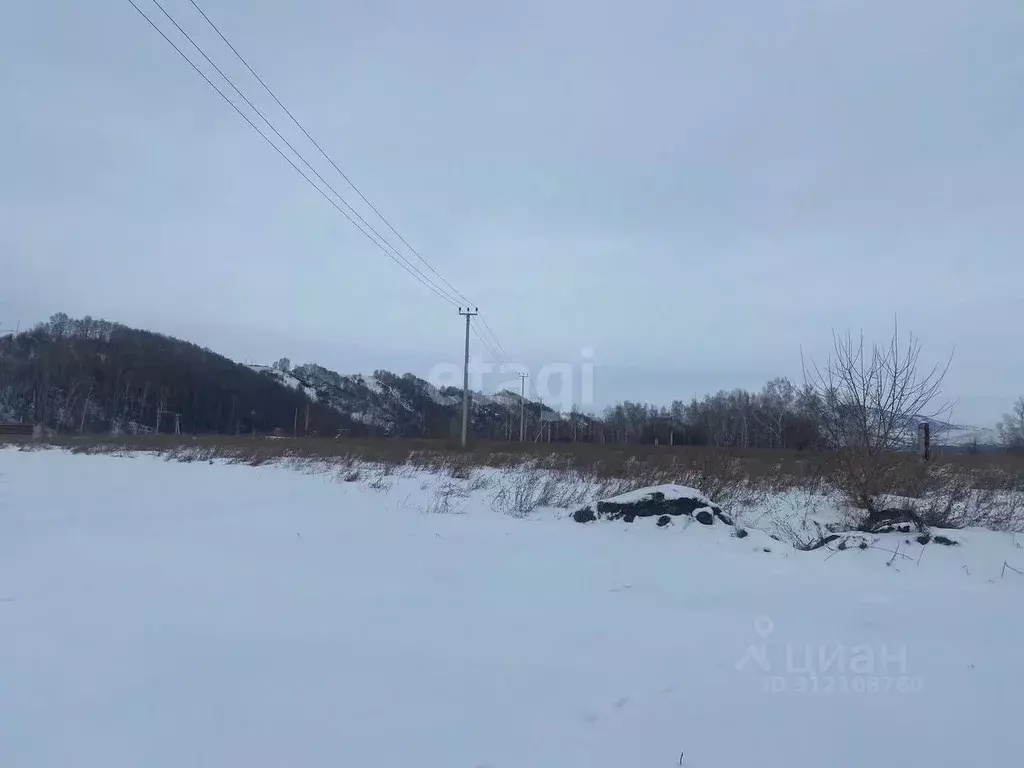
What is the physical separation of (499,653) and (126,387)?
74.4m

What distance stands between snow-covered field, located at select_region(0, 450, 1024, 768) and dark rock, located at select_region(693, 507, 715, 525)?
81 centimetres

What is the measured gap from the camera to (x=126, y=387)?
2552 inches

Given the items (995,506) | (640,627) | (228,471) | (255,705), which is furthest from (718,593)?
(228,471)

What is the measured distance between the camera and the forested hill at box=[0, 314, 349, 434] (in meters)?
60.3

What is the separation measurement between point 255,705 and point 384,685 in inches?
24.2

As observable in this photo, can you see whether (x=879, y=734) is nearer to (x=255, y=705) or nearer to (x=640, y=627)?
(x=640, y=627)

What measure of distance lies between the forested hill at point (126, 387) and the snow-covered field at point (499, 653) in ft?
179

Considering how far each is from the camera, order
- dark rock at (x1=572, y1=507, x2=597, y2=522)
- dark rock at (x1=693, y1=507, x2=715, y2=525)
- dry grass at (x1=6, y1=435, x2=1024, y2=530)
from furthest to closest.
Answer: dry grass at (x1=6, y1=435, x2=1024, y2=530) → dark rock at (x1=572, y1=507, x2=597, y2=522) → dark rock at (x1=693, y1=507, x2=715, y2=525)

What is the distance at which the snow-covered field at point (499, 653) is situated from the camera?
2.54 metres

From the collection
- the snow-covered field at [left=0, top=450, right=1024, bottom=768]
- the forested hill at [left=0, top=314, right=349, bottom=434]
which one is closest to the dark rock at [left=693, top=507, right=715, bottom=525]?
the snow-covered field at [left=0, top=450, right=1024, bottom=768]

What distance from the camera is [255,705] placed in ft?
9.16

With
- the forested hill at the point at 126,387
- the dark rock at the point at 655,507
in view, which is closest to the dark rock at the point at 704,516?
the dark rock at the point at 655,507

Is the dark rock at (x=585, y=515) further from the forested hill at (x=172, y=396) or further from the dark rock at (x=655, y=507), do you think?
the forested hill at (x=172, y=396)

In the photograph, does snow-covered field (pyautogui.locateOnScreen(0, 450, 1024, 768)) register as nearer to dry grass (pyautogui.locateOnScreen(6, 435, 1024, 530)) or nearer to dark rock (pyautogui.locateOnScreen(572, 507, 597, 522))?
dark rock (pyautogui.locateOnScreen(572, 507, 597, 522))
